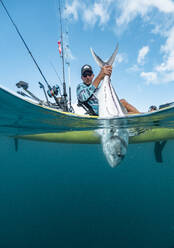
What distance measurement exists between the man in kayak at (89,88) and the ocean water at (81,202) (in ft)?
19.0

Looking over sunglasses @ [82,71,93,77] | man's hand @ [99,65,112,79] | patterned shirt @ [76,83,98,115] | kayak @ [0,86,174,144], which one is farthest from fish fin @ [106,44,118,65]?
kayak @ [0,86,174,144]

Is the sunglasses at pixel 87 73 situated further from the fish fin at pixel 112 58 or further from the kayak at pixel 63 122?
the kayak at pixel 63 122

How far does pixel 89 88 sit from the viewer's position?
3.67 metres

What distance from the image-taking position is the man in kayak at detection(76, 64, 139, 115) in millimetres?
3557

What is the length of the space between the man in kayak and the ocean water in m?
5.80

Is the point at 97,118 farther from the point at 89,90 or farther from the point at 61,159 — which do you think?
the point at 61,159

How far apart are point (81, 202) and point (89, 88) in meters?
20.4

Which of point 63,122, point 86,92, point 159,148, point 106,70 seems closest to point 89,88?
point 86,92

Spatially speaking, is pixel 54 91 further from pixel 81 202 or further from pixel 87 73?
pixel 81 202

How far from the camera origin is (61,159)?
3353 centimetres

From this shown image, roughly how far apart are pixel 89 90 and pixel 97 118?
0.76 meters

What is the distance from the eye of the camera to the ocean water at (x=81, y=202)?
6902mm

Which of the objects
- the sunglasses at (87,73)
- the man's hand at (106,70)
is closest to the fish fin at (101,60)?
the man's hand at (106,70)

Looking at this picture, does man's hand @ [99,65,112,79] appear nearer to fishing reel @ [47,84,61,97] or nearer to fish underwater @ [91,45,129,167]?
fish underwater @ [91,45,129,167]
